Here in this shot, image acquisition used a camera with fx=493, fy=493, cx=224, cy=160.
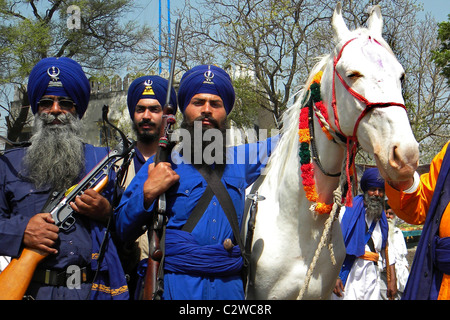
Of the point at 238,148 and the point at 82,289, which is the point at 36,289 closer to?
the point at 82,289

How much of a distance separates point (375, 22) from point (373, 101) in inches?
27.4

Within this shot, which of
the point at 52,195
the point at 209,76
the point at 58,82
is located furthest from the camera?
the point at 209,76

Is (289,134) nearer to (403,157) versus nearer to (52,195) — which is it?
(403,157)

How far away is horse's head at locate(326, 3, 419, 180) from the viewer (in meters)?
2.44

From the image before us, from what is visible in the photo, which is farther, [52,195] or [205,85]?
[205,85]

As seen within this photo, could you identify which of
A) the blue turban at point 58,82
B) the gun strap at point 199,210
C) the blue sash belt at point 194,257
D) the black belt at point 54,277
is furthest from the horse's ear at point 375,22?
the black belt at point 54,277

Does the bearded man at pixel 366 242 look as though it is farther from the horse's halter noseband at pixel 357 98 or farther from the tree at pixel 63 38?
the tree at pixel 63 38

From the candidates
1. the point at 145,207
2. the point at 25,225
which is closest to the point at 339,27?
the point at 145,207

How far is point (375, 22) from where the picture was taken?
2965 millimetres

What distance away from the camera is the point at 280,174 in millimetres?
3352

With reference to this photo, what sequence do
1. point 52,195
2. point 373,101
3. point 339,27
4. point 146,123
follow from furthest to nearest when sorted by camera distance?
point 146,123, point 52,195, point 339,27, point 373,101

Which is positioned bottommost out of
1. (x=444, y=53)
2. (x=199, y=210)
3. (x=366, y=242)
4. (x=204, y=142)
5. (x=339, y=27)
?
(x=366, y=242)

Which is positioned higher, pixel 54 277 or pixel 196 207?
pixel 196 207

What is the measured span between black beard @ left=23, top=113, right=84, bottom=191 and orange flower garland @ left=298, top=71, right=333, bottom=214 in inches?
60.9
